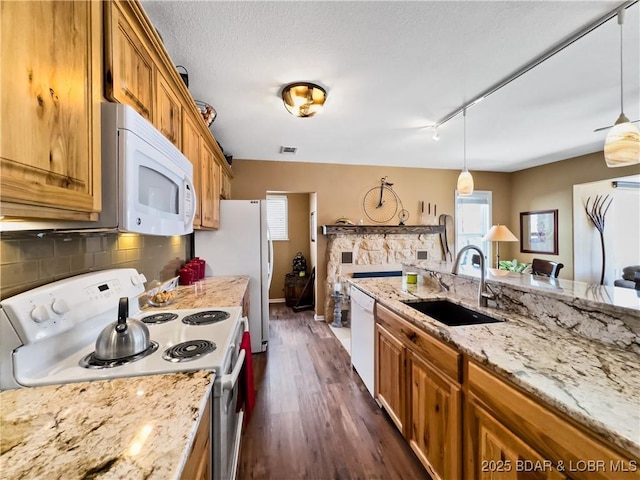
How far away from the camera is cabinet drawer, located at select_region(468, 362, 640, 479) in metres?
0.70

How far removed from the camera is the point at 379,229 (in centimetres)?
461

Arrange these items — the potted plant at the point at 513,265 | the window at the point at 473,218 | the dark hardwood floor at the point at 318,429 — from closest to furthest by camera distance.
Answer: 1. the dark hardwood floor at the point at 318,429
2. the potted plant at the point at 513,265
3. the window at the point at 473,218

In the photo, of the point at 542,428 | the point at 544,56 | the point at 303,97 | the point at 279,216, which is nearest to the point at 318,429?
the point at 542,428

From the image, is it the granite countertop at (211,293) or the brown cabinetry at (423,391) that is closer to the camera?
the brown cabinetry at (423,391)

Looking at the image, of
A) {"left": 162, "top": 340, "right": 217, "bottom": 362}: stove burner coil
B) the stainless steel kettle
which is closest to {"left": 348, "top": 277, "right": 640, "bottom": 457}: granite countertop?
{"left": 162, "top": 340, "right": 217, "bottom": 362}: stove burner coil

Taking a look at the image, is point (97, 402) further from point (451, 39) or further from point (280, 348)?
point (280, 348)

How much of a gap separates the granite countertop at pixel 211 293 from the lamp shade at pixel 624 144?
8.61ft

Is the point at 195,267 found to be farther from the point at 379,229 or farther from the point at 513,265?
the point at 513,265

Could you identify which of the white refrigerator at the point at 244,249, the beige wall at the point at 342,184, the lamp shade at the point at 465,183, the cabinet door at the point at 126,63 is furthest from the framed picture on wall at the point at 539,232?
the cabinet door at the point at 126,63

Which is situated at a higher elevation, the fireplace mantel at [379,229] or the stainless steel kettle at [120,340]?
the fireplace mantel at [379,229]

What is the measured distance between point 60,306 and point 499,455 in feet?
5.56

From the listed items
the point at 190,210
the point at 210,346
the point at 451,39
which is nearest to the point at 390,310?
the point at 210,346

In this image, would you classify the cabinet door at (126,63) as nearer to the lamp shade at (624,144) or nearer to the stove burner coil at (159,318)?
the stove burner coil at (159,318)

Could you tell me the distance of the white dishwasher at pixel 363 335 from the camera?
2.21m
